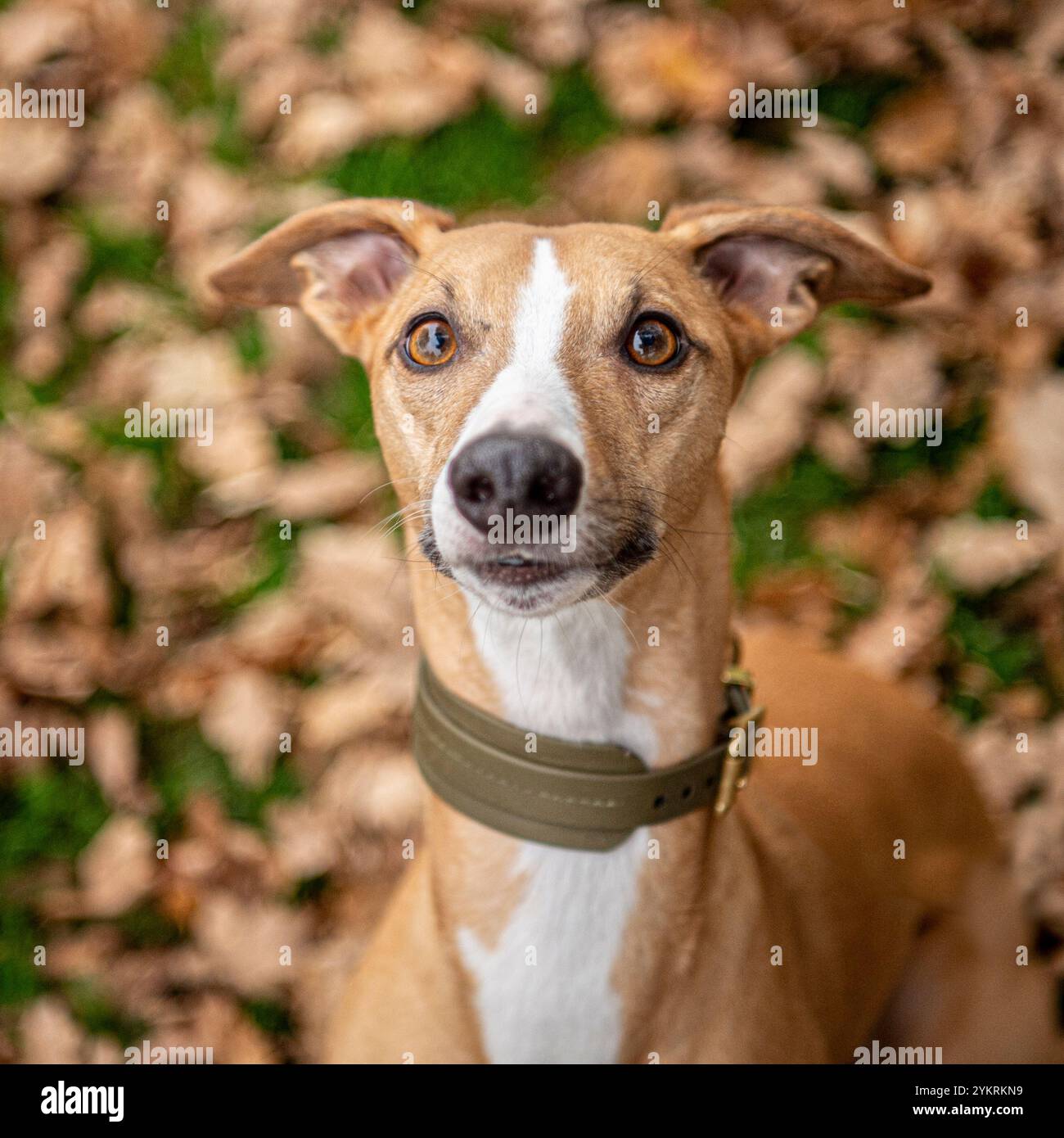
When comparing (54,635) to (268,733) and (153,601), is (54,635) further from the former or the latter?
(268,733)

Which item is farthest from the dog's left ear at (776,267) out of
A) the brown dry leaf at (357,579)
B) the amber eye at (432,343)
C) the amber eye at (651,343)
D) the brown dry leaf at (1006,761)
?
the brown dry leaf at (1006,761)

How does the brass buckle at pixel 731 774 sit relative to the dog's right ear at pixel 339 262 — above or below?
below

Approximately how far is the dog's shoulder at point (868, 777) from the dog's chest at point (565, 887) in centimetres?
71

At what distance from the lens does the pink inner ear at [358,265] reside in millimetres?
2820

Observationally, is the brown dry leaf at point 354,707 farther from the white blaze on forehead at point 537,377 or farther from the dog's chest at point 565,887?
the white blaze on forehead at point 537,377

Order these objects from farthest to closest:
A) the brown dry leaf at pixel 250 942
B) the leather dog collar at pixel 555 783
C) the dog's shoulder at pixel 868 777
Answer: the brown dry leaf at pixel 250 942 < the dog's shoulder at pixel 868 777 < the leather dog collar at pixel 555 783

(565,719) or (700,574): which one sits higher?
(700,574)

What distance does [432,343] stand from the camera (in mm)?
2420

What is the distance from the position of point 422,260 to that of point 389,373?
31 centimetres

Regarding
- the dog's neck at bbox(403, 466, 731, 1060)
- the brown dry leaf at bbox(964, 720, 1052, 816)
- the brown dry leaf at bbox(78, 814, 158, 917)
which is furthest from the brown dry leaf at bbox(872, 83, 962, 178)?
the brown dry leaf at bbox(78, 814, 158, 917)

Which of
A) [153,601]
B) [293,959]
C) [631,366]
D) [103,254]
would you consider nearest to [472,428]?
[631,366]

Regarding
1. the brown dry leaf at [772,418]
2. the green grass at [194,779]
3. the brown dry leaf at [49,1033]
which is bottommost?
A: the brown dry leaf at [49,1033]

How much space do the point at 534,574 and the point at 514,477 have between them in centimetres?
23

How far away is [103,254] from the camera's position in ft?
16.9
